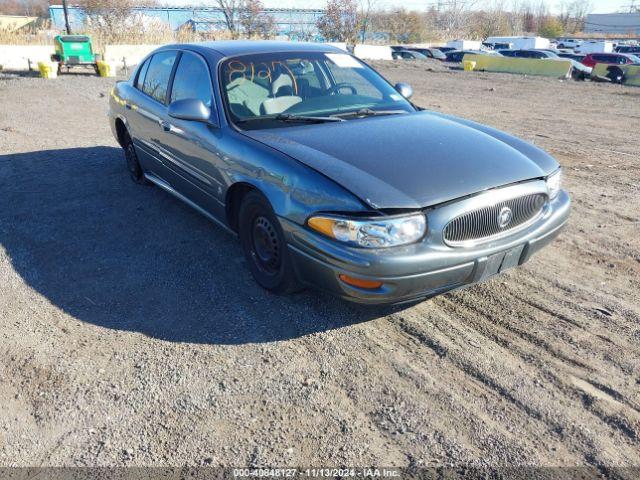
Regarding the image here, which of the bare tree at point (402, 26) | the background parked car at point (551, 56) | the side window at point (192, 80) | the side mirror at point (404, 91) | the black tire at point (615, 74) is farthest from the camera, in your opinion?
the bare tree at point (402, 26)

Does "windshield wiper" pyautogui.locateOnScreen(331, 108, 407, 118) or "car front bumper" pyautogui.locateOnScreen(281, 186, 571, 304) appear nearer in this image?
"car front bumper" pyautogui.locateOnScreen(281, 186, 571, 304)

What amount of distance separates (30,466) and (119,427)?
401 mm

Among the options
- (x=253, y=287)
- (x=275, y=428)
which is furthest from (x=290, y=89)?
(x=275, y=428)

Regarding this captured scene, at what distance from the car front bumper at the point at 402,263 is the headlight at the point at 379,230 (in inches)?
1.6

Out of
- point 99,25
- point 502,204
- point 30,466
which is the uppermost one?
point 99,25

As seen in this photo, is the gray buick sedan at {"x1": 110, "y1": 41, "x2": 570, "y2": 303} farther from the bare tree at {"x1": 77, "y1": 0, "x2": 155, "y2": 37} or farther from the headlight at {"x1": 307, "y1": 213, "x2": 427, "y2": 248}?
the bare tree at {"x1": 77, "y1": 0, "x2": 155, "y2": 37}

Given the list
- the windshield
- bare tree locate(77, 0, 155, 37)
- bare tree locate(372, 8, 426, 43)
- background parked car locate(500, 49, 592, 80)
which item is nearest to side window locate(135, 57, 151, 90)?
the windshield

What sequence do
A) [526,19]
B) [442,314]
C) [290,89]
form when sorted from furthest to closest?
[526,19], [290,89], [442,314]

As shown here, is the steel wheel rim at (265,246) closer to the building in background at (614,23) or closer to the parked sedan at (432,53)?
the parked sedan at (432,53)

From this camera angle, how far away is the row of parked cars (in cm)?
2351

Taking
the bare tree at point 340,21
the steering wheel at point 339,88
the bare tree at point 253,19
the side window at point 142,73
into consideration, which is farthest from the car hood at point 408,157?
the bare tree at point 340,21

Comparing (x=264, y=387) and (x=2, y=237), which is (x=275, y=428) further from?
(x=2, y=237)

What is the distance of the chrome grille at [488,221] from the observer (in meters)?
3.02

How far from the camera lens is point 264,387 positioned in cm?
291
